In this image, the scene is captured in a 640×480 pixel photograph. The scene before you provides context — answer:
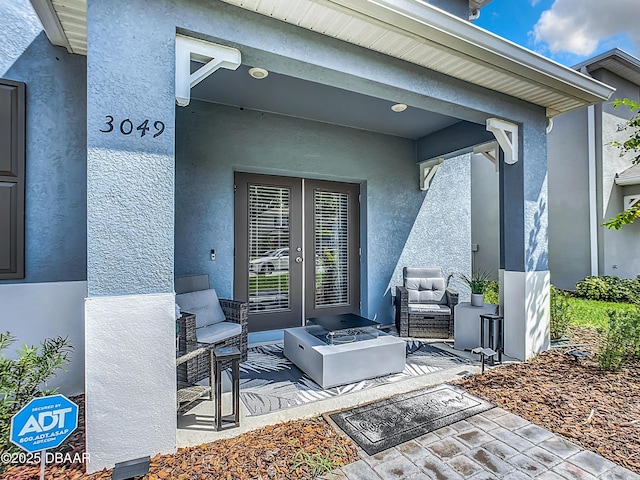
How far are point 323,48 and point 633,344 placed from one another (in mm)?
5137

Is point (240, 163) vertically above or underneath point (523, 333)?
above

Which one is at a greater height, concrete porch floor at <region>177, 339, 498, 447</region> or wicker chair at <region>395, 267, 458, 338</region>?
wicker chair at <region>395, 267, 458, 338</region>

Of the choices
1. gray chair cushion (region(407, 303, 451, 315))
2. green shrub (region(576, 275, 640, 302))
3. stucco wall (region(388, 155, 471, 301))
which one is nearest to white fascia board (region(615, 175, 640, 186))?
green shrub (region(576, 275, 640, 302))

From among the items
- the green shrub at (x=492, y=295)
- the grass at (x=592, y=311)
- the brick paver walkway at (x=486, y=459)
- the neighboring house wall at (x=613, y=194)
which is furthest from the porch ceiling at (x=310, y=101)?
the neighboring house wall at (x=613, y=194)

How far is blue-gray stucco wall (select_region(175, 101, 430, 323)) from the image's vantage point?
15.5 ft

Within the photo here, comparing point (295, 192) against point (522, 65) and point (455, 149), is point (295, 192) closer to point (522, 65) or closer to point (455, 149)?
point (455, 149)

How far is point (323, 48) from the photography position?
2.94 metres

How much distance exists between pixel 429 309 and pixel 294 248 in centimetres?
243

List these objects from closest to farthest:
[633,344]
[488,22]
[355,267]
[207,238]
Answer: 1. [633,344]
2. [207,238]
3. [355,267]
4. [488,22]

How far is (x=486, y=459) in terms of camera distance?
2.36m

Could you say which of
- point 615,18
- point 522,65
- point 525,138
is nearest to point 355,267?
point 525,138

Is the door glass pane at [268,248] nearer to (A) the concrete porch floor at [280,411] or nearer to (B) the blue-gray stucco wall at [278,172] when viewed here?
(B) the blue-gray stucco wall at [278,172]

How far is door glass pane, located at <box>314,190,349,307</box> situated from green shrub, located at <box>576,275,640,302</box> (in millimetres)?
7249

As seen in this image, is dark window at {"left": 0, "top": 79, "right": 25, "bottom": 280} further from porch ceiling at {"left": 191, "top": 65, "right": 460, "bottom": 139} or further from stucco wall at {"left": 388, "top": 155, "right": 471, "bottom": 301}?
stucco wall at {"left": 388, "top": 155, "right": 471, "bottom": 301}
